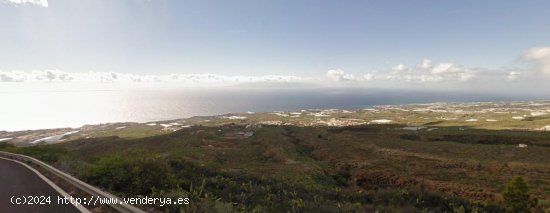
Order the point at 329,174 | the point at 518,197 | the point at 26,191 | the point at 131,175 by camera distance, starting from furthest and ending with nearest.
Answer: the point at 329,174
the point at 518,197
the point at 131,175
the point at 26,191

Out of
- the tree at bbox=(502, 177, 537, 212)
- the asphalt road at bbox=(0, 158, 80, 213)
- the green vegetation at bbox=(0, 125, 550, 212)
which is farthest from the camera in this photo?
the tree at bbox=(502, 177, 537, 212)

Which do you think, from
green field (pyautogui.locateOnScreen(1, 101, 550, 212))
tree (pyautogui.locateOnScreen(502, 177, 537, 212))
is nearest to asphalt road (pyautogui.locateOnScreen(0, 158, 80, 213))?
green field (pyautogui.locateOnScreen(1, 101, 550, 212))

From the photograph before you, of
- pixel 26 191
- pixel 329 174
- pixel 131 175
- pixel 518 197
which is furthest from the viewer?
pixel 329 174

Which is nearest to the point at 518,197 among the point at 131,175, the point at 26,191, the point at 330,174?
the point at 330,174

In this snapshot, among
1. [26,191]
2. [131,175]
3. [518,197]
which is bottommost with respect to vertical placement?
[518,197]

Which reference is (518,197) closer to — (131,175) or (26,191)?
(131,175)

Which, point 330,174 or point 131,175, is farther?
point 330,174

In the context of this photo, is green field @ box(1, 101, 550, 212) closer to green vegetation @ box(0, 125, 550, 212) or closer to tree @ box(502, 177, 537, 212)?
green vegetation @ box(0, 125, 550, 212)
